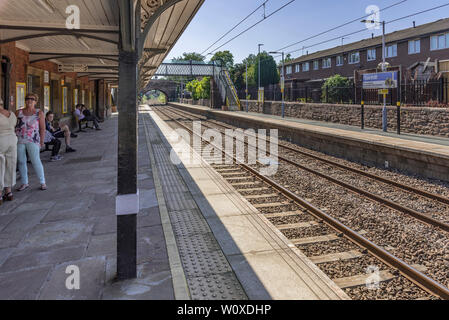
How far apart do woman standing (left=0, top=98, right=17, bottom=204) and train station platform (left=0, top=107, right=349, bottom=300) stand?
17.5 inches

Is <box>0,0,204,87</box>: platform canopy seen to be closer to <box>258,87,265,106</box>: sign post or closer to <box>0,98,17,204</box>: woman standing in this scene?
<box>0,98,17,204</box>: woman standing

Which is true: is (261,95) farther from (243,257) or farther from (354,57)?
(243,257)

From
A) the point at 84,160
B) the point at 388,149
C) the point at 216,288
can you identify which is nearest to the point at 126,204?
the point at 216,288

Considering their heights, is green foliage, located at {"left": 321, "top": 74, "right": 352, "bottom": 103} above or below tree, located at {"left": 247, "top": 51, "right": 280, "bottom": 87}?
below

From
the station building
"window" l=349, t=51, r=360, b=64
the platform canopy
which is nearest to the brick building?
the station building

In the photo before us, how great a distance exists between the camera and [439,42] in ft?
108

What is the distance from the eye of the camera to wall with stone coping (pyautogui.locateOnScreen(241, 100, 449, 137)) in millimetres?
13273

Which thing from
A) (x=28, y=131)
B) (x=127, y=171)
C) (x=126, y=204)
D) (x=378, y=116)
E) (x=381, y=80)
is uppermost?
(x=381, y=80)

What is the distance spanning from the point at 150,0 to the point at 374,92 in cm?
1667

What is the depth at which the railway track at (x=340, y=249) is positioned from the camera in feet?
11.8

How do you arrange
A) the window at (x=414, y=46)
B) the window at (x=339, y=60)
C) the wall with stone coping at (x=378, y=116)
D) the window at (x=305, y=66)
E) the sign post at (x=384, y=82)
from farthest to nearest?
the window at (x=305, y=66) < the window at (x=339, y=60) < the window at (x=414, y=46) < the sign post at (x=384, y=82) < the wall with stone coping at (x=378, y=116)

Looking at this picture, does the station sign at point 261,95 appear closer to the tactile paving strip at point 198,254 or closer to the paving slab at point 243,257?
the tactile paving strip at point 198,254

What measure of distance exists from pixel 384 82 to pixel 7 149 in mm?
15617

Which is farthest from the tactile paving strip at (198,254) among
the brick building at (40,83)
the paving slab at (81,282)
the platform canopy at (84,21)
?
the brick building at (40,83)
